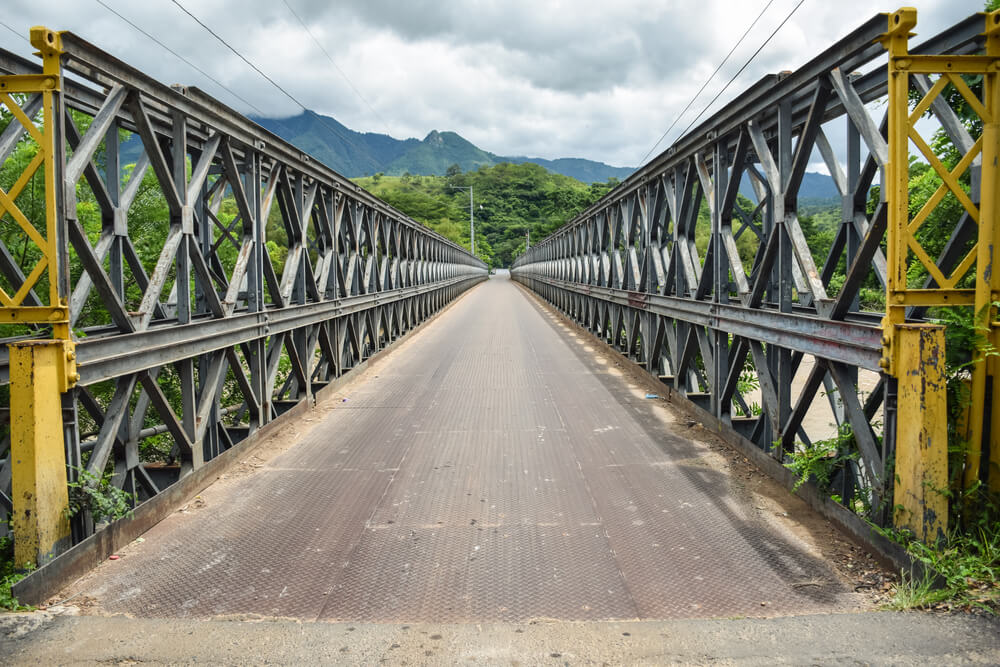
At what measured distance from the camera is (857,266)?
4.19 m

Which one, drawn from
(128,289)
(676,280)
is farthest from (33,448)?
(128,289)

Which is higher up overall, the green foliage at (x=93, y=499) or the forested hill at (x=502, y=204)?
the forested hill at (x=502, y=204)

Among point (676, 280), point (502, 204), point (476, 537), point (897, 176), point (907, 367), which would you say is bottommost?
point (476, 537)

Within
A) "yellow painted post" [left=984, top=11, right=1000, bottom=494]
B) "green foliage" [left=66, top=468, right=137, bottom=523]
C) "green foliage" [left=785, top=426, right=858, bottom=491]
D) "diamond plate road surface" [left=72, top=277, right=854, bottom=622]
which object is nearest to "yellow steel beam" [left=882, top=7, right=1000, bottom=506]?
"yellow painted post" [left=984, top=11, right=1000, bottom=494]

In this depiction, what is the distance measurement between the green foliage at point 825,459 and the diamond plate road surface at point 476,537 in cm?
48

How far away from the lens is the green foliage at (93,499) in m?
3.80

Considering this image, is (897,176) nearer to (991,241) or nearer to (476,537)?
(991,241)

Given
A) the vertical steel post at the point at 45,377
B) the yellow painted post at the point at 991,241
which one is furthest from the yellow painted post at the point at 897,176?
the vertical steel post at the point at 45,377

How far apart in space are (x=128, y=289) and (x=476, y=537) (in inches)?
334

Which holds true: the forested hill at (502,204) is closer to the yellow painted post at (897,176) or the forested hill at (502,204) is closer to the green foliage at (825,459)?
the green foliage at (825,459)

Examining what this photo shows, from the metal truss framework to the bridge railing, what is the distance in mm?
4543

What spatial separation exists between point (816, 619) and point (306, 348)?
6.79 m

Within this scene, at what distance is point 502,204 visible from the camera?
6117 inches

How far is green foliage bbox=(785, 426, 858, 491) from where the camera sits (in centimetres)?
440
